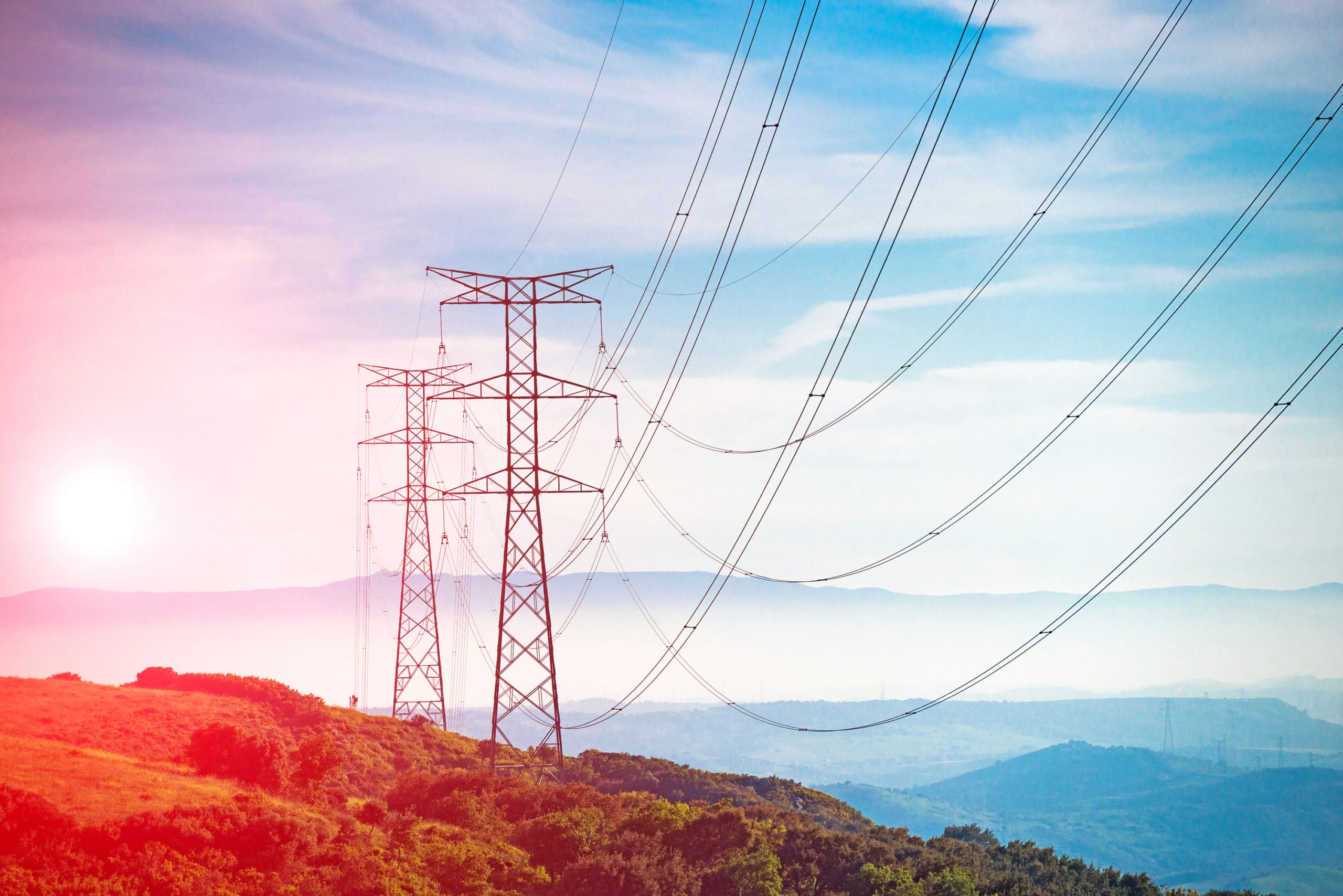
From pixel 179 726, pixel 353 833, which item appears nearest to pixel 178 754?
pixel 179 726

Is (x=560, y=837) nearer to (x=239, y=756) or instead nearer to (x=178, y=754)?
(x=239, y=756)

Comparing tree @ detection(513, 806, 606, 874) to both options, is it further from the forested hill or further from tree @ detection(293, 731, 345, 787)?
tree @ detection(293, 731, 345, 787)

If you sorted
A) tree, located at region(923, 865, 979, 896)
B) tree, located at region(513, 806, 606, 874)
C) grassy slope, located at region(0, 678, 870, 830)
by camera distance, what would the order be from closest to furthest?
grassy slope, located at region(0, 678, 870, 830)
tree, located at region(923, 865, 979, 896)
tree, located at region(513, 806, 606, 874)

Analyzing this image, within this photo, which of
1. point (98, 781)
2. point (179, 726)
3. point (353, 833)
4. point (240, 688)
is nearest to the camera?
point (98, 781)

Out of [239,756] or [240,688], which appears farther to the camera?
[240,688]

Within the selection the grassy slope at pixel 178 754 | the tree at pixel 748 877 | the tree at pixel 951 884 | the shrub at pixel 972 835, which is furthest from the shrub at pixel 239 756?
the shrub at pixel 972 835

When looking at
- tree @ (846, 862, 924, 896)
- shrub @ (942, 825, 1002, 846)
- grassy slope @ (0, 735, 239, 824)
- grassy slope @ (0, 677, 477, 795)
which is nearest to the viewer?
grassy slope @ (0, 735, 239, 824)

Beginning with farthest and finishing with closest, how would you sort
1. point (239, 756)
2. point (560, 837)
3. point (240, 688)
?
point (240, 688) < point (239, 756) < point (560, 837)

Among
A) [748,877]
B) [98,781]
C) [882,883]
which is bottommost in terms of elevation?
[882,883]

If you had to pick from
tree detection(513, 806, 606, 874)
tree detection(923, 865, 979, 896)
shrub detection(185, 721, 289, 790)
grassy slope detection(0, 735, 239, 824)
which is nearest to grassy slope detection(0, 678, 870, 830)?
grassy slope detection(0, 735, 239, 824)

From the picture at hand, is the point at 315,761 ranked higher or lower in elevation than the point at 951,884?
higher
